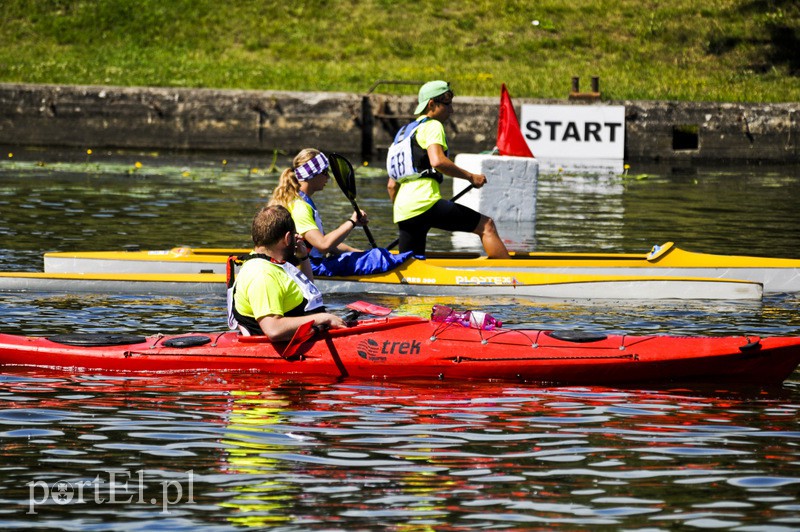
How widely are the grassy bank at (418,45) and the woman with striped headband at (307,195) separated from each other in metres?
15.6

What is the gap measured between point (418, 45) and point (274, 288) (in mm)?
20904

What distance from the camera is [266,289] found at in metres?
A: 7.93

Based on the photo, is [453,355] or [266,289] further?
[453,355]

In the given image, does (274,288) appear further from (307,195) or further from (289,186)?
(307,195)

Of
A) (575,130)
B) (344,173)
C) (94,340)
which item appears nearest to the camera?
(94,340)

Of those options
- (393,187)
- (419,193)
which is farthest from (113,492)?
(393,187)

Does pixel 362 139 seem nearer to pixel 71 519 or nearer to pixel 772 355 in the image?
pixel 772 355

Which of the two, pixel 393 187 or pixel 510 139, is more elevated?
pixel 510 139

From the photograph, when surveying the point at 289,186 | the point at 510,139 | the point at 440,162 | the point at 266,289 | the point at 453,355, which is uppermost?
the point at 510,139

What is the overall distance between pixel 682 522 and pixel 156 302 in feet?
21.7

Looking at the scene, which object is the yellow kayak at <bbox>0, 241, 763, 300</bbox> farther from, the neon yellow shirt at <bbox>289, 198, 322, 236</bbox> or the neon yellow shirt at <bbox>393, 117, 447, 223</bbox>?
the neon yellow shirt at <bbox>289, 198, 322, 236</bbox>

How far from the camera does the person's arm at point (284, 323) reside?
8.09 meters

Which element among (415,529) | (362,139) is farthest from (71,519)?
(362,139)

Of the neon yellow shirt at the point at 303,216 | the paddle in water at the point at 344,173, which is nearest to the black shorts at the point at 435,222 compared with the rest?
the paddle in water at the point at 344,173
